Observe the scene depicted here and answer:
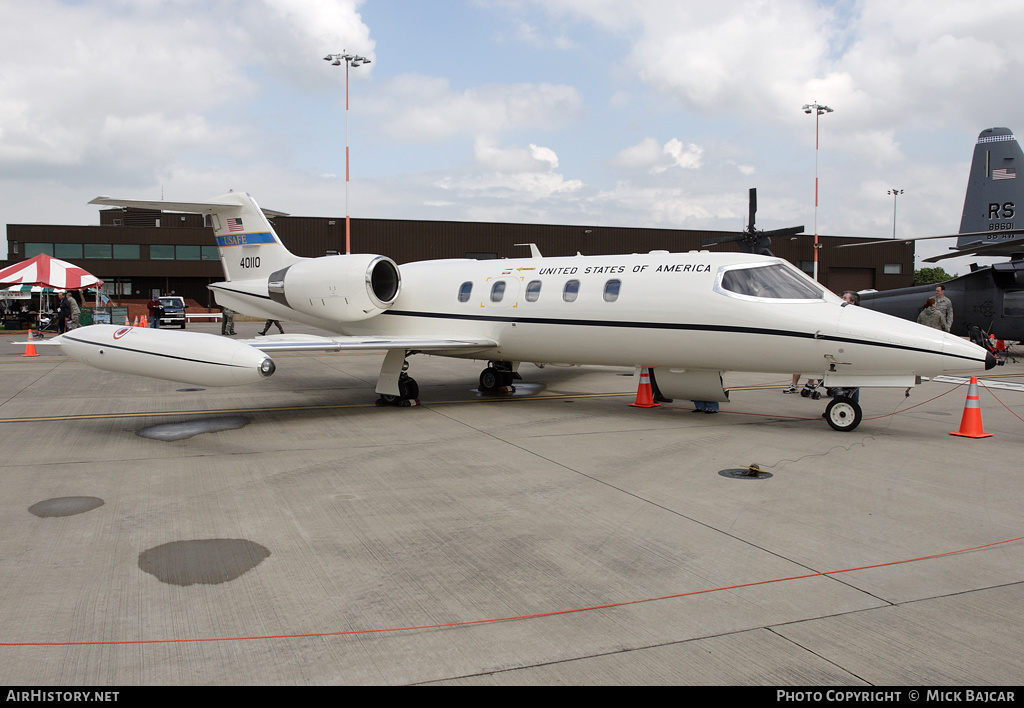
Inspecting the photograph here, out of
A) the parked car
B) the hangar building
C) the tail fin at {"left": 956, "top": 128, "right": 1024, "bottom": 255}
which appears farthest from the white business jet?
the hangar building

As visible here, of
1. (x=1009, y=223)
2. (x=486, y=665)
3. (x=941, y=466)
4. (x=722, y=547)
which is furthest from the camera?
(x=1009, y=223)

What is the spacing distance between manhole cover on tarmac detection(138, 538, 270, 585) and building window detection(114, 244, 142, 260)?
174 ft

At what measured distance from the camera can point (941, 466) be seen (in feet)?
24.8

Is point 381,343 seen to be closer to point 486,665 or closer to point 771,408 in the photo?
point 771,408

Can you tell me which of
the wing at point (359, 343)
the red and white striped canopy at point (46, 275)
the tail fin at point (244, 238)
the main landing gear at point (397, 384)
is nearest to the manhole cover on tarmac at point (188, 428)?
the wing at point (359, 343)

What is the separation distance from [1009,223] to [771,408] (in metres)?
14.6

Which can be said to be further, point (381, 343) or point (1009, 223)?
point (1009, 223)

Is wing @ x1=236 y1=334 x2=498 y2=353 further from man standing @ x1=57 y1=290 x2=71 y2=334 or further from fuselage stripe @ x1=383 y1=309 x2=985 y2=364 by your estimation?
man standing @ x1=57 y1=290 x2=71 y2=334

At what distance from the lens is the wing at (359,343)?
10.2 m

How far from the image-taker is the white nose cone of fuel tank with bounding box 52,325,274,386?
Result: 8844 millimetres

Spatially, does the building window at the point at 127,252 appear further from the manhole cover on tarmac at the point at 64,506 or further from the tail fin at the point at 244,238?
the manhole cover on tarmac at the point at 64,506

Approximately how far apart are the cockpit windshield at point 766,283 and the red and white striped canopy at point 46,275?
24541 mm

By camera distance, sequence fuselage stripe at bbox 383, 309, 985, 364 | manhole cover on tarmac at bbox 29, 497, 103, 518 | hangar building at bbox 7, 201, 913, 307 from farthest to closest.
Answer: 1. hangar building at bbox 7, 201, 913, 307
2. fuselage stripe at bbox 383, 309, 985, 364
3. manhole cover on tarmac at bbox 29, 497, 103, 518
